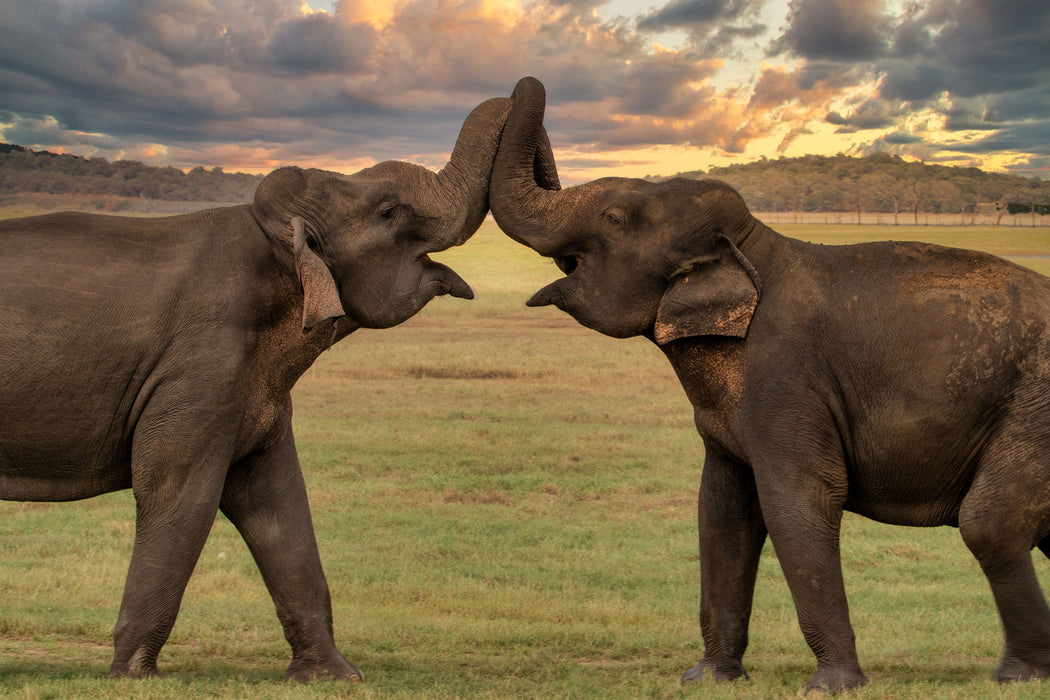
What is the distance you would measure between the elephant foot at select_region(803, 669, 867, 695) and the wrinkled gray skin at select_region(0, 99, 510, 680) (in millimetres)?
2928

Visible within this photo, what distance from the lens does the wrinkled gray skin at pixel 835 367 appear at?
638cm

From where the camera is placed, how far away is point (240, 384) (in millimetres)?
6391

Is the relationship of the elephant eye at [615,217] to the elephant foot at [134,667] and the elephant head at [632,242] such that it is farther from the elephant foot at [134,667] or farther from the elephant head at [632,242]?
the elephant foot at [134,667]

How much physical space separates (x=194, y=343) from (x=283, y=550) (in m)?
1.58

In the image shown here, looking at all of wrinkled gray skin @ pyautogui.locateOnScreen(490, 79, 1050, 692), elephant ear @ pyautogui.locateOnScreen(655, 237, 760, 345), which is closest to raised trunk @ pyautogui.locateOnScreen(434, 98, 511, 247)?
wrinkled gray skin @ pyautogui.locateOnScreen(490, 79, 1050, 692)

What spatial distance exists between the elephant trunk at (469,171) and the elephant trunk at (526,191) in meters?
0.07

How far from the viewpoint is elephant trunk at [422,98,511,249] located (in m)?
7.09

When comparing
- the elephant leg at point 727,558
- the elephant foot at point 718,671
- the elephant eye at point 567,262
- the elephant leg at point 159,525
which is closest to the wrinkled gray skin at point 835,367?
the elephant eye at point 567,262

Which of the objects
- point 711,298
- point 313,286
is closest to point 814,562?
point 711,298

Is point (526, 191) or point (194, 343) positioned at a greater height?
point (526, 191)

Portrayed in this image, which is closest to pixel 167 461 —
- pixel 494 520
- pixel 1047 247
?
pixel 494 520

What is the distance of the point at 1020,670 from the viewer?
6562 mm

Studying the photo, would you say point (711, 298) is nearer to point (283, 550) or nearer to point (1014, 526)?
point (1014, 526)

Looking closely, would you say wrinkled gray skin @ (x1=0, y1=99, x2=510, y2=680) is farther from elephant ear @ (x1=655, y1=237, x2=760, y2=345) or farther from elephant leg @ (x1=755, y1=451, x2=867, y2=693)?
elephant leg @ (x1=755, y1=451, x2=867, y2=693)
